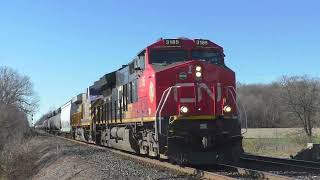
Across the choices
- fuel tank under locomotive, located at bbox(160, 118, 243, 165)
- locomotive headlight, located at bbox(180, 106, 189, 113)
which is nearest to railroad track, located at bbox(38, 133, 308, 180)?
fuel tank under locomotive, located at bbox(160, 118, 243, 165)

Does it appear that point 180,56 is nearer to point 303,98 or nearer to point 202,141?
point 202,141

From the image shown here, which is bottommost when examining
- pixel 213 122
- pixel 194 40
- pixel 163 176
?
pixel 163 176

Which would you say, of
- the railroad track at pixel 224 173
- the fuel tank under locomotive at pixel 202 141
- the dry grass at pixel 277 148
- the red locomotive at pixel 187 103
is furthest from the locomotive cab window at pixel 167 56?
the dry grass at pixel 277 148

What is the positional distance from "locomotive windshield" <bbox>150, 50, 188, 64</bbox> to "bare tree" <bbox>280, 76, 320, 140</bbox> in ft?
90.7

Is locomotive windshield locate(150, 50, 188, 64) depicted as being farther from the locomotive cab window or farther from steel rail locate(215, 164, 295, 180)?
steel rail locate(215, 164, 295, 180)

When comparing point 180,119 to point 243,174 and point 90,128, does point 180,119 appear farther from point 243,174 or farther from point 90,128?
point 90,128

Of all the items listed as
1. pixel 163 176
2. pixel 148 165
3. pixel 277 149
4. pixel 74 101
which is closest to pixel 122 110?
pixel 148 165

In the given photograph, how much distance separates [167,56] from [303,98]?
35.3 metres

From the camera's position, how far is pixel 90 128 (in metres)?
32.1

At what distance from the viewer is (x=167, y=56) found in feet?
51.2

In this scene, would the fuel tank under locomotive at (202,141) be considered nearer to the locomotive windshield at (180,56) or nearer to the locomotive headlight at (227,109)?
the locomotive headlight at (227,109)

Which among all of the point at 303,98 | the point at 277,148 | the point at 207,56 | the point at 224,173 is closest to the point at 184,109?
the point at 224,173

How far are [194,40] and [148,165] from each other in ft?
14.3

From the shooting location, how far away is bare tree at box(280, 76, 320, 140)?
44.7 meters
